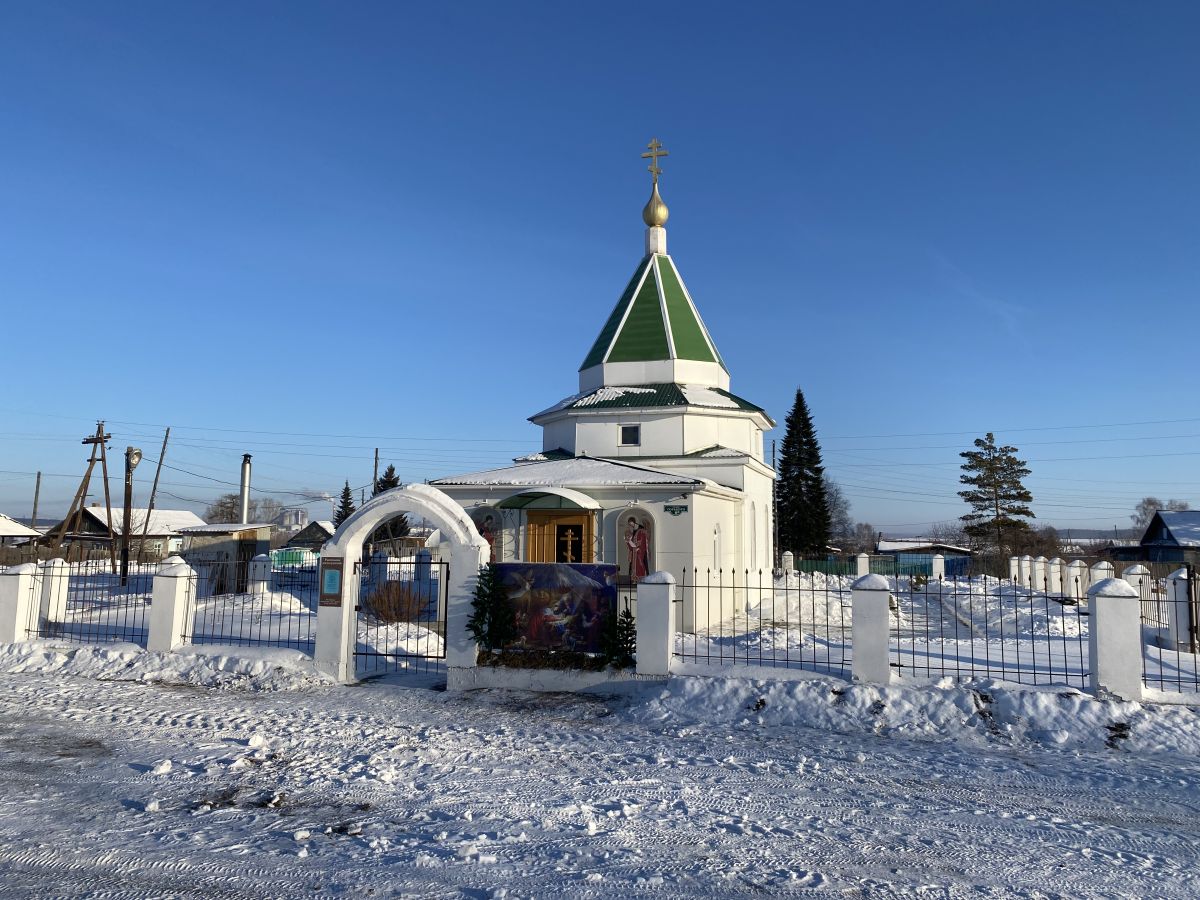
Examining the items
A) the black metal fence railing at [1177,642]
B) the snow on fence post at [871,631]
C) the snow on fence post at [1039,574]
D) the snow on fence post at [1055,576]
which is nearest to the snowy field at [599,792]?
the snow on fence post at [871,631]

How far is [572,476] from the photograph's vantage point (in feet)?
62.4

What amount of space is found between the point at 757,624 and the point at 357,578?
10187 mm

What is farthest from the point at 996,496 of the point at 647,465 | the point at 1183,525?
the point at 647,465

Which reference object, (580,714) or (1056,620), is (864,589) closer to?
(580,714)

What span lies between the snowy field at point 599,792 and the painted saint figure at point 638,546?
27.4 feet

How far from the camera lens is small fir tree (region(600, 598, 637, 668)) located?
1046 cm

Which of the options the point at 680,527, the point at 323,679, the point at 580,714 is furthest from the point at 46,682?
the point at 680,527

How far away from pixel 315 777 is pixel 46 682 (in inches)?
259

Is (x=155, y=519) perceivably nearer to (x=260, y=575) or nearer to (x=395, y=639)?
(x=260, y=575)

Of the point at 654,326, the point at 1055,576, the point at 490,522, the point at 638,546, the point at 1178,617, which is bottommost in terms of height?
the point at 1178,617

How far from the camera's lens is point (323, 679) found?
10977mm

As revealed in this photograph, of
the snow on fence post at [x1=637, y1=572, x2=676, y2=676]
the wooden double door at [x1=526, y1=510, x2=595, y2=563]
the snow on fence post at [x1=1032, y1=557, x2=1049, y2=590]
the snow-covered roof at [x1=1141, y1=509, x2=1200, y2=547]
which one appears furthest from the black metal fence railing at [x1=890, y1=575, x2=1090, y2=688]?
the snow-covered roof at [x1=1141, y1=509, x2=1200, y2=547]

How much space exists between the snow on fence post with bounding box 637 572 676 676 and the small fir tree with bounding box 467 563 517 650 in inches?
71.2

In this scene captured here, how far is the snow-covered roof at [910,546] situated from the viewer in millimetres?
61781
